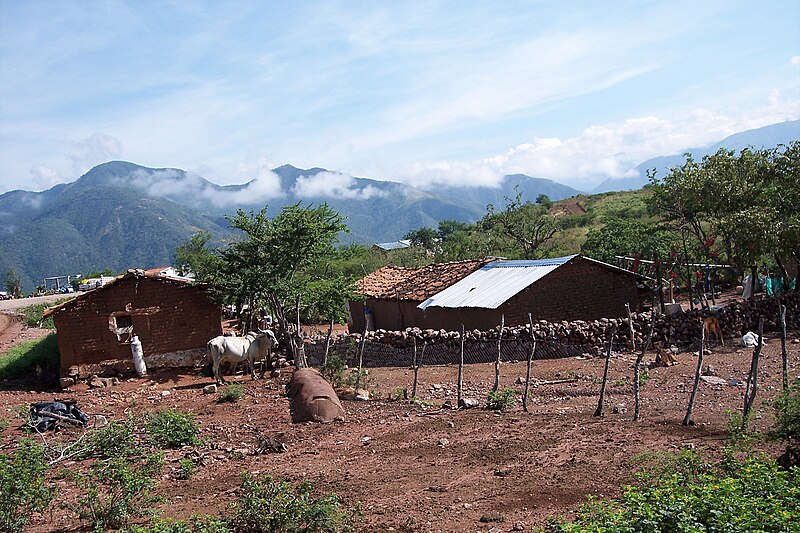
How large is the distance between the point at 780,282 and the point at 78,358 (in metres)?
23.4

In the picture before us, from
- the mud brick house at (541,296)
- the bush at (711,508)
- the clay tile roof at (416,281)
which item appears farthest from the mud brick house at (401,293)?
the bush at (711,508)

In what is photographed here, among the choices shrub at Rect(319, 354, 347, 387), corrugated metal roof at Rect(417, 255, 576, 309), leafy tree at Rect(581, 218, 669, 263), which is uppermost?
leafy tree at Rect(581, 218, 669, 263)

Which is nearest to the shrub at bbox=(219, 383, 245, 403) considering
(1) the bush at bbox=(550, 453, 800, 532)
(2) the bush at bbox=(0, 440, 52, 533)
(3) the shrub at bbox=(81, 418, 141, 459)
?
(3) the shrub at bbox=(81, 418, 141, 459)

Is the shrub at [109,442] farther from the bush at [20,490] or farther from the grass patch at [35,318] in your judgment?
the grass patch at [35,318]

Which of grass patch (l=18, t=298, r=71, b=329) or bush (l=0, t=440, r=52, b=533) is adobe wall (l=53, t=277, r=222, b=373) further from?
bush (l=0, t=440, r=52, b=533)

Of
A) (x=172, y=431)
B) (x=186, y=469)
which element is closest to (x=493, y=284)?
(x=172, y=431)

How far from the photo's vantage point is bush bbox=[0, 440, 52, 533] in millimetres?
6906

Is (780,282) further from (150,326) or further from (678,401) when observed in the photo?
(150,326)

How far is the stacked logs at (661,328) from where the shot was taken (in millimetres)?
18031

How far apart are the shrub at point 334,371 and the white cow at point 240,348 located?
2246mm

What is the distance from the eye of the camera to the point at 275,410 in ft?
43.9

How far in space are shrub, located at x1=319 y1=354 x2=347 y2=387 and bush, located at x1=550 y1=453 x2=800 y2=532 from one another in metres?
9.56

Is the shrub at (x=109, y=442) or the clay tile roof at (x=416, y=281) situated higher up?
the clay tile roof at (x=416, y=281)

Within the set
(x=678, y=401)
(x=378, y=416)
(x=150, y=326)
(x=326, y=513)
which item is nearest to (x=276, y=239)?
(x=150, y=326)
